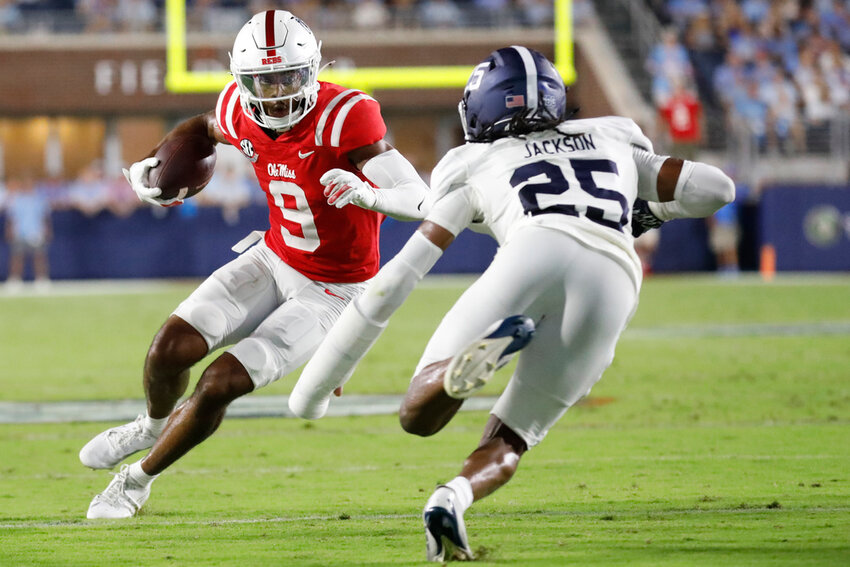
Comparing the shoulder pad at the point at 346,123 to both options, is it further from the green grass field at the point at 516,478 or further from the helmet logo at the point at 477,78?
the green grass field at the point at 516,478

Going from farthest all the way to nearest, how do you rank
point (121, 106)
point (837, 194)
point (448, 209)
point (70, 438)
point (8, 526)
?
point (121, 106) → point (837, 194) → point (70, 438) → point (8, 526) → point (448, 209)

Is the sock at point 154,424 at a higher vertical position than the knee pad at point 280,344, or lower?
lower

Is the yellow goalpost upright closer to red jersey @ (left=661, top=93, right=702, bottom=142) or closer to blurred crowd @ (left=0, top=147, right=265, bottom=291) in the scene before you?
blurred crowd @ (left=0, top=147, right=265, bottom=291)

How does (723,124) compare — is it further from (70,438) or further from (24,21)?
(70,438)

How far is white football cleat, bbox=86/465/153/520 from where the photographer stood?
15.3 ft

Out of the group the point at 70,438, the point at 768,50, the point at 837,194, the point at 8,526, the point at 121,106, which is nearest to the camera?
the point at 8,526

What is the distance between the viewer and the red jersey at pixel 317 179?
488 cm

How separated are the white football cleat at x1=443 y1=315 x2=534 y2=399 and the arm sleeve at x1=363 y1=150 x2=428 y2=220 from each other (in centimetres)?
80

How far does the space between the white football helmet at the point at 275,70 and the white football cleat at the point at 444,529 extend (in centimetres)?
177

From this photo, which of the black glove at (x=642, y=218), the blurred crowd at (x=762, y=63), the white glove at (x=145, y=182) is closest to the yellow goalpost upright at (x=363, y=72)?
the blurred crowd at (x=762, y=63)

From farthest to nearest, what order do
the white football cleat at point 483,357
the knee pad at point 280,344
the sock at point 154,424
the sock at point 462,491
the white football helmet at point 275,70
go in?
the sock at point 154,424 → the white football helmet at point 275,70 → the knee pad at point 280,344 → the sock at point 462,491 → the white football cleat at point 483,357

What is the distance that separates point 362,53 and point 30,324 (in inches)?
397

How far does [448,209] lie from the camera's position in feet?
12.9

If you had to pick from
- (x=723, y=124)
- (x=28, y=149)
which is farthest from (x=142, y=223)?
(x=723, y=124)
